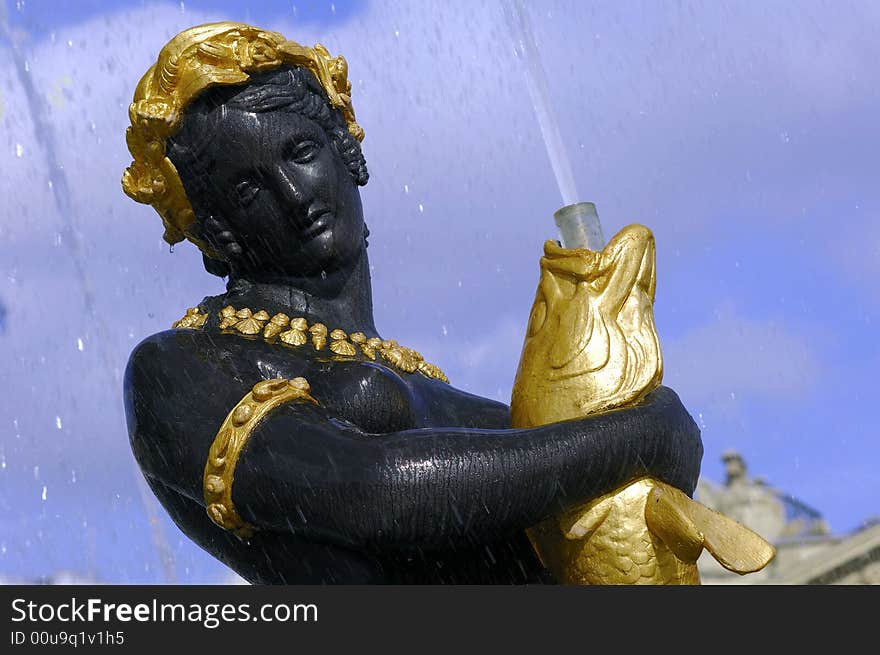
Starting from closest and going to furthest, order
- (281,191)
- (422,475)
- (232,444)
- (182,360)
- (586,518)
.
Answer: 1. (422,475)
2. (232,444)
3. (586,518)
4. (182,360)
5. (281,191)

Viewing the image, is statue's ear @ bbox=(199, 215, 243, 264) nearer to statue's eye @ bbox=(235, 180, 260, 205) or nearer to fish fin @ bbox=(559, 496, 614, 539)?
statue's eye @ bbox=(235, 180, 260, 205)

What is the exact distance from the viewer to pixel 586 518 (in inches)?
168

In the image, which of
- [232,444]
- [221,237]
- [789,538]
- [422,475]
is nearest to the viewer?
[422,475]

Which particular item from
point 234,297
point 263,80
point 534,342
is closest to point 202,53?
point 263,80

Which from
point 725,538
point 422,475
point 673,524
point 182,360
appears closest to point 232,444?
point 182,360

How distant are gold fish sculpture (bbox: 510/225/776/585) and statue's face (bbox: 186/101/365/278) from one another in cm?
68

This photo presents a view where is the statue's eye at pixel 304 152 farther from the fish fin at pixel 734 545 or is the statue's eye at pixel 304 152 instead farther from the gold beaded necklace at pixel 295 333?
the fish fin at pixel 734 545

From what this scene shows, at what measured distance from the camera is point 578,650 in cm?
399

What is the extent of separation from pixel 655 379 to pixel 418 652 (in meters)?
1.07

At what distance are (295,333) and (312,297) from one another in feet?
0.65

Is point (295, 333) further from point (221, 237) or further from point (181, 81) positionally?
point (181, 81)

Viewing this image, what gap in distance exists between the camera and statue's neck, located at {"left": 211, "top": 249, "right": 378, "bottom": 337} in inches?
191

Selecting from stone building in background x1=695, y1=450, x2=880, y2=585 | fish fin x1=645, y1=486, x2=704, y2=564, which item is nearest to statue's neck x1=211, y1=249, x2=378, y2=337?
fish fin x1=645, y1=486, x2=704, y2=564

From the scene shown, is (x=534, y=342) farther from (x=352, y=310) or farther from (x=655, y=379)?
(x=352, y=310)
